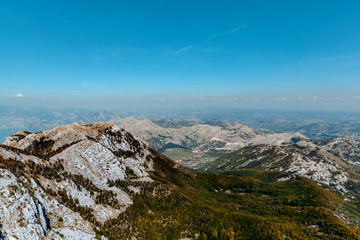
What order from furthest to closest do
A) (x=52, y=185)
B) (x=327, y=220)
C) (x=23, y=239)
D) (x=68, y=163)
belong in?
1. (x=327, y=220)
2. (x=68, y=163)
3. (x=52, y=185)
4. (x=23, y=239)

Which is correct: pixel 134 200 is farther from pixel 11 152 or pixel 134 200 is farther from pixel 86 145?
pixel 11 152

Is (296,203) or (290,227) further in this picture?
(296,203)

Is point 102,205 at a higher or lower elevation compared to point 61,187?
lower

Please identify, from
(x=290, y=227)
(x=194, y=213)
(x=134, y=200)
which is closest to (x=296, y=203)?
(x=290, y=227)

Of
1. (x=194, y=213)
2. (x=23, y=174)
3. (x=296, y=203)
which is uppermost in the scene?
(x=23, y=174)

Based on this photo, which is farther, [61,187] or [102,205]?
[102,205]
